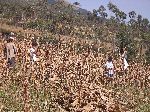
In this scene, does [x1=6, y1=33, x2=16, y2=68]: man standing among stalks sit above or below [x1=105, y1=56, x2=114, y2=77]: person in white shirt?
above

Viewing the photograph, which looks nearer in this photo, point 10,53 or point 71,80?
point 71,80

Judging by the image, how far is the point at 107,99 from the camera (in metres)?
11.8

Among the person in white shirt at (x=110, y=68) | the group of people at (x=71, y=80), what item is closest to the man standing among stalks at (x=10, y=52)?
the group of people at (x=71, y=80)

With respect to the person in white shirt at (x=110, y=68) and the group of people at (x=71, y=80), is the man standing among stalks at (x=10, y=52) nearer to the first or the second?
the group of people at (x=71, y=80)

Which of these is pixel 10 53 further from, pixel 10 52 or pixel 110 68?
pixel 110 68

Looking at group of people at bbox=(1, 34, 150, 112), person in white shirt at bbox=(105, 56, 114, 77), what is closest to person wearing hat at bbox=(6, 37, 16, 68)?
group of people at bbox=(1, 34, 150, 112)

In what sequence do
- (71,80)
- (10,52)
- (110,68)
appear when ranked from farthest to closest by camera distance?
(110,68)
(10,52)
(71,80)

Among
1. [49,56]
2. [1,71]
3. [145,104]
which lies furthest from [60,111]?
[49,56]

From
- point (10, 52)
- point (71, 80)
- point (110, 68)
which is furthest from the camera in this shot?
point (110, 68)

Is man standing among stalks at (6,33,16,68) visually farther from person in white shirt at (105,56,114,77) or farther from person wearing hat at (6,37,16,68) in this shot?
person in white shirt at (105,56,114,77)

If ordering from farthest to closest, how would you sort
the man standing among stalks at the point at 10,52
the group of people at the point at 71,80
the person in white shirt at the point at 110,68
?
the person in white shirt at the point at 110,68, the man standing among stalks at the point at 10,52, the group of people at the point at 71,80

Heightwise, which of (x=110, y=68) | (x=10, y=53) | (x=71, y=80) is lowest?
(x=71, y=80)

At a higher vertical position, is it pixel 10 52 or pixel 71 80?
pixel 10 52

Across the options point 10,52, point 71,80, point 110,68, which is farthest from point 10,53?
point 110,68
